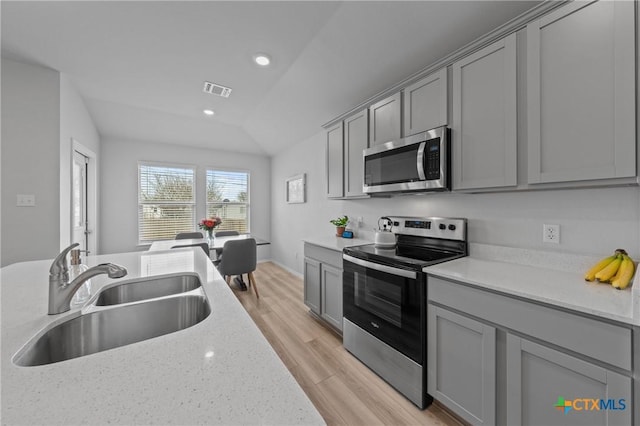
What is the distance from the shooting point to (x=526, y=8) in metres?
1.52

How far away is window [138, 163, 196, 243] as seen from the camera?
442 cm

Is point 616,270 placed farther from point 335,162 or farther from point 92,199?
point 92,199

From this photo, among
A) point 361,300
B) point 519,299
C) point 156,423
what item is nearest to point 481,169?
point 519,299

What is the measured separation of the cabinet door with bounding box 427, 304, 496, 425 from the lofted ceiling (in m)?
1.96

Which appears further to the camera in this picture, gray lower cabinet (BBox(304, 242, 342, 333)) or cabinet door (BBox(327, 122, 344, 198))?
cabinet door (BBox(327, 122, 344, 198))

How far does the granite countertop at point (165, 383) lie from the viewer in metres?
0.43

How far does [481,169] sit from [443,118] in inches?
18.2

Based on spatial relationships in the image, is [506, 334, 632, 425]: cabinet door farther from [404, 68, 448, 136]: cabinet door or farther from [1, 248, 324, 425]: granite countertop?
[404, 68, 448, 136]: cabinet door

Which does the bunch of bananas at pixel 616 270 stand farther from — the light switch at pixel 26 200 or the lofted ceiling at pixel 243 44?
the light switch at pixel 26 200

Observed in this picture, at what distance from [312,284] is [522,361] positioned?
6.20 ft

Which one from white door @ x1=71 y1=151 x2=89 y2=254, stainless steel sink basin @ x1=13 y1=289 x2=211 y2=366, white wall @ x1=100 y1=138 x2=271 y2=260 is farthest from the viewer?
white wall @ x1=100 y1=138 x2=271 y2=260

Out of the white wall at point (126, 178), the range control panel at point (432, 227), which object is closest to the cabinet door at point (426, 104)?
the range control panel at point (432, 227)

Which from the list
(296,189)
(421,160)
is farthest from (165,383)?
(296,189)

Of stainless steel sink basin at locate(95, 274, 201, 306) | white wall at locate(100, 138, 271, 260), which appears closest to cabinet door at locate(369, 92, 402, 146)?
stainless steel sink basin at locate(95, 274, 201, 306)
